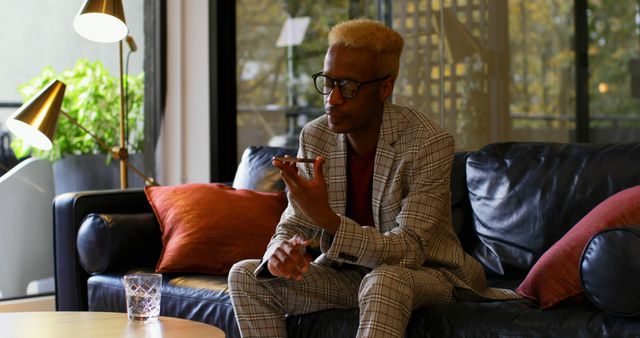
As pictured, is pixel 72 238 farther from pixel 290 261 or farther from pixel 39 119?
pixel 290 261

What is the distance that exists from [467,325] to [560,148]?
0.85 meters

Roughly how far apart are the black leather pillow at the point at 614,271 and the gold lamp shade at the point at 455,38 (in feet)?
7.65

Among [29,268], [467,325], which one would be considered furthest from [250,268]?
[29,268]

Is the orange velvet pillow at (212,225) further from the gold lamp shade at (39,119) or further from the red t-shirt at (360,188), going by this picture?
the red t-shirt at (360,188)

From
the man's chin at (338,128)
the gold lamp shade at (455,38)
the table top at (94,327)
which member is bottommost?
the table top at (94,327)

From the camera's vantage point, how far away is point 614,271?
2188mm

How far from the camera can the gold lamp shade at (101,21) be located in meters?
3.63

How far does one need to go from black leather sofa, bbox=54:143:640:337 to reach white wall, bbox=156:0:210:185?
1.07 metres

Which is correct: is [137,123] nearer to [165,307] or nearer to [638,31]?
[165,307]

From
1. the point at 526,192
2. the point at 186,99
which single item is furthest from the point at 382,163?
the point at 186,99

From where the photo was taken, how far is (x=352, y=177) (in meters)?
2.67

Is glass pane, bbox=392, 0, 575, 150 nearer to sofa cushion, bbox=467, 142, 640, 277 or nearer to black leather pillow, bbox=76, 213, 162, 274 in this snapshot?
sofa cushion, bbox=467, 142, 640, 277

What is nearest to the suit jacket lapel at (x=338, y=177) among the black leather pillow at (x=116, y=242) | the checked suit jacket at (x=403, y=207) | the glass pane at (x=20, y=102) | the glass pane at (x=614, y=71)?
the checked suit jacket at (x=403, y=207)

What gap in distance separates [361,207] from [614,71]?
2733mm
